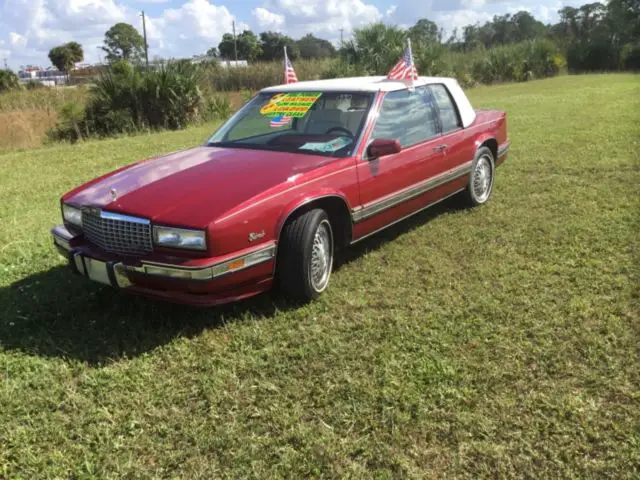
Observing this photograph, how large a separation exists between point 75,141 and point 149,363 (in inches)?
511

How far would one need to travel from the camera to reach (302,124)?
477cm

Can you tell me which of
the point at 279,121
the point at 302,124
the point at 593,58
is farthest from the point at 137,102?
the point at 593,58

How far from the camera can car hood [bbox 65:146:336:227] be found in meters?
3.45

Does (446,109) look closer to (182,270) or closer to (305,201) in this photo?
(305,201)

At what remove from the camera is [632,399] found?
9.17 ft

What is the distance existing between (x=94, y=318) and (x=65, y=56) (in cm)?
8524

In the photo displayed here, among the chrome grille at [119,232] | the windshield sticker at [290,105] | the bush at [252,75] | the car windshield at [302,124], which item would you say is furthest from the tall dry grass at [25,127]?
the chrome grille at [119,232]

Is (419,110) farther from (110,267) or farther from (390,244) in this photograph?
(110,267)

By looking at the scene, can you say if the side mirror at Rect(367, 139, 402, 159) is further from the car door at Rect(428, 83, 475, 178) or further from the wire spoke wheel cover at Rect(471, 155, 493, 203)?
the wire spoke wheel cover at Rect(471, 155, 493, 203)

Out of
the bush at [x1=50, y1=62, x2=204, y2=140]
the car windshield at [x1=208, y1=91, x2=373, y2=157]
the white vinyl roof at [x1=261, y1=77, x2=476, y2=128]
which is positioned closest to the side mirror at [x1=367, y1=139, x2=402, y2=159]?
the car windshield at [x1=208, y1=91, x2=373, y2=157]

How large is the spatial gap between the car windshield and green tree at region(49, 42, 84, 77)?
269 feet

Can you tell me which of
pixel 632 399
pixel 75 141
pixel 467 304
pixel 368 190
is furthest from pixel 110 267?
pixel 75 141

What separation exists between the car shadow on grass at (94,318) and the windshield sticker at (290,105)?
63.2 inches

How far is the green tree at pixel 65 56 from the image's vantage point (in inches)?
3068
